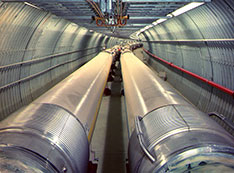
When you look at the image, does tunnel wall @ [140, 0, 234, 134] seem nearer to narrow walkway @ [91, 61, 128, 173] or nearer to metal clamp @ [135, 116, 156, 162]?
narrow walkway @ [91, 61, 128, 173]

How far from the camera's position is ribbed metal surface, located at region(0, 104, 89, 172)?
2291mm

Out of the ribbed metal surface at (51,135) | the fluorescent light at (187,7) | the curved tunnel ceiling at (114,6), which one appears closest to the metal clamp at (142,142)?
the ribbed metal surface at (51,135)

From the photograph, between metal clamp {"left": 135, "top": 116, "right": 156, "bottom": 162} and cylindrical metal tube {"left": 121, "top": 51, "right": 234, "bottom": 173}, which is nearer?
cylindrical metal tube {"left": 121, "top": 51, "right": 234, "bottom": 173}

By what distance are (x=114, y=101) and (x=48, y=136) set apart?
684cm

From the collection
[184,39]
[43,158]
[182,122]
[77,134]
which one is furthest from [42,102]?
[184,39]

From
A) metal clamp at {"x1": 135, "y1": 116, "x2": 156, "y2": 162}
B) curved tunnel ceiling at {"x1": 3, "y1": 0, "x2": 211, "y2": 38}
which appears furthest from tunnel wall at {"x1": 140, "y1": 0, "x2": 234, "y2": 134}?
metal clamp at {"x1": 135, "y1": 116, "x2": 156, "y2": 162}

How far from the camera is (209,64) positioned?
271 inches

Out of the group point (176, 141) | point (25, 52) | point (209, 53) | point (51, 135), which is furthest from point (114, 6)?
point (176, 141)

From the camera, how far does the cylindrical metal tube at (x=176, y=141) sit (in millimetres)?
2092

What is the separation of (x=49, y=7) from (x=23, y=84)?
2793 mm

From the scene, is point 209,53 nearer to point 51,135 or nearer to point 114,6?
point 114,6

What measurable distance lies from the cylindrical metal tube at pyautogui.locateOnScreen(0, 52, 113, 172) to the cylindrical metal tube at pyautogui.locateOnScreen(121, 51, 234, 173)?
0.85m

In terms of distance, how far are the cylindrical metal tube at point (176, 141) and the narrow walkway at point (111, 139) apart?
2.14m

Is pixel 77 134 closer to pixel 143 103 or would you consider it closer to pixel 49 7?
pixel 143 103
